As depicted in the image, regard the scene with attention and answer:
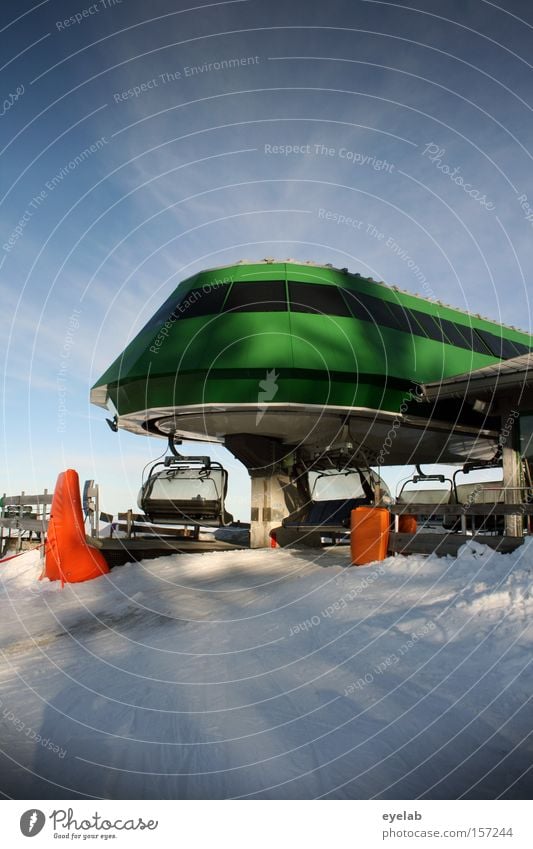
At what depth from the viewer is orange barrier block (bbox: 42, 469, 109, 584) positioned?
11234 mm

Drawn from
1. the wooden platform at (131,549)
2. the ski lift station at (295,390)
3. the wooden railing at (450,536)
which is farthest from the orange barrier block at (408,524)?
the wooden platform at (131,549)

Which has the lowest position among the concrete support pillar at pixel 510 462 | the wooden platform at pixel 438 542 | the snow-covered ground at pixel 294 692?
the snow-covered ground at pixel 294 692

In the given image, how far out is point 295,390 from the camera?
47.5ft

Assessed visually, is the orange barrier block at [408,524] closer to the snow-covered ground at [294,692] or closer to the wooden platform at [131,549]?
the snow-covered ground at [294,692]

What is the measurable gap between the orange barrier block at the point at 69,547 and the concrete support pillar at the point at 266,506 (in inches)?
233

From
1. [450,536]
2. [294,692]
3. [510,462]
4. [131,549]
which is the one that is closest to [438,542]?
[450,536]

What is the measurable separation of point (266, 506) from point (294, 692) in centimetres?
1217

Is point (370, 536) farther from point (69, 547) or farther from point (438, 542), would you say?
point (69, 547)

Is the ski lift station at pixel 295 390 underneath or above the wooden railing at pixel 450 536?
above

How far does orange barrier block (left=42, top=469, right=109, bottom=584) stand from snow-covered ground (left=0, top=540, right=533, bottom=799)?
2485 mm

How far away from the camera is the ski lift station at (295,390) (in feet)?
47.5

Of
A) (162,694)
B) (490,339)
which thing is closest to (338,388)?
(490,339)

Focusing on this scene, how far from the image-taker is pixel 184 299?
16500 mm
